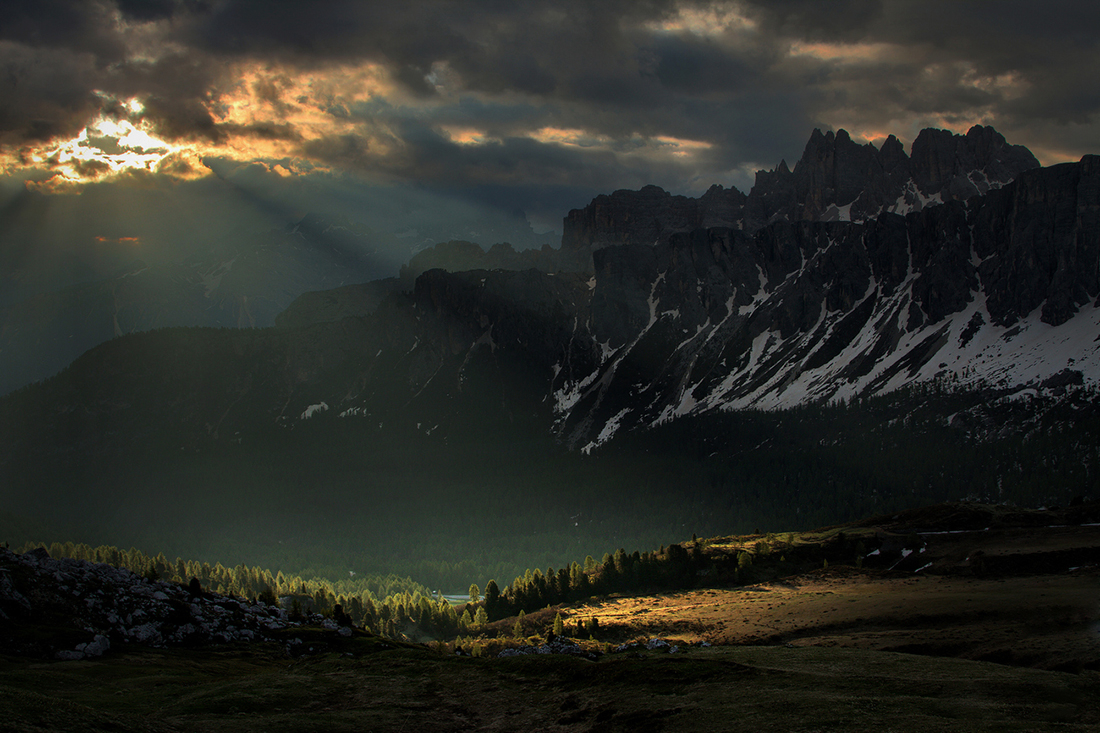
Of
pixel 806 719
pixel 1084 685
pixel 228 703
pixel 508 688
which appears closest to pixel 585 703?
pixel 508 688

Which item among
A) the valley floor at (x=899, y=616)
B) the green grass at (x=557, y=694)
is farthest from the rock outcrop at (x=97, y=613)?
the valley floor at (x=899, y=616)

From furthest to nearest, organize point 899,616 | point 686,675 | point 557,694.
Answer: point 899,616, point 557,694, point 686,675

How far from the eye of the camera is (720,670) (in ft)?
182

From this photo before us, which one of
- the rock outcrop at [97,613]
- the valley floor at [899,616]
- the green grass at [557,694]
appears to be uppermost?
the rock outcrop at [97,613]

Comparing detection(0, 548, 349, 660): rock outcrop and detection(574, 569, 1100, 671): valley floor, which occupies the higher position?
detection(0, 548, 349, 660): rock outcrop

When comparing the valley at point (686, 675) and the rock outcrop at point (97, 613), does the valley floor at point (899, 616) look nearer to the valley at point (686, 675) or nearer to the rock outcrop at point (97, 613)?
the valley at point (686, 675)

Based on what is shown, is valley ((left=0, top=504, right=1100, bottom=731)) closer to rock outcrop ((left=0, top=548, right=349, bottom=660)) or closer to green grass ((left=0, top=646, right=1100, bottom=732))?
green grass ((left=0, top=646, right=1100, bottom=732))

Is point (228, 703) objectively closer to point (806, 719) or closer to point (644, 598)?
point (806, 719)

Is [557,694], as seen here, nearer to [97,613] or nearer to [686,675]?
[686,675]

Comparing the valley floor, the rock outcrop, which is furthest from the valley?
the rock outcrop

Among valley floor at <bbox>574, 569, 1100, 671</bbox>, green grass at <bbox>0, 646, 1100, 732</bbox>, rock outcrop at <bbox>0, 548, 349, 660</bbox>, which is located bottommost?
valley floor at <bbox>574, 569, 1100, 671</bbox>

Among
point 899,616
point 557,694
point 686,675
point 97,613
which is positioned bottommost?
point 899,616

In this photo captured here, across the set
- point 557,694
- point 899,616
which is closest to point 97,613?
point 557,694

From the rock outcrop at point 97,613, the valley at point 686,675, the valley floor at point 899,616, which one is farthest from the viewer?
the valley floor at point 899,616
